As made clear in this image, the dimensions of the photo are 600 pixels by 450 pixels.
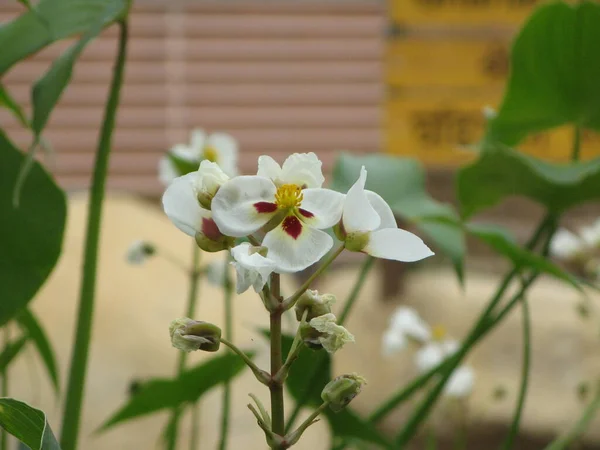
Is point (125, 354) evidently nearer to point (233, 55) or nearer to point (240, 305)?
point (240, 305)

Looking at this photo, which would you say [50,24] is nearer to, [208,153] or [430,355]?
[208,153]

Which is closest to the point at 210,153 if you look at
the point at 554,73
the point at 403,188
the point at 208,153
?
the point at 208,153

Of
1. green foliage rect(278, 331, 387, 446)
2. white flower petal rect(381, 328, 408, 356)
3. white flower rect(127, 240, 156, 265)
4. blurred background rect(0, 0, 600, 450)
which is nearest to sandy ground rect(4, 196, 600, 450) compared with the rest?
blurred background rect(0, 0, 600, 450)

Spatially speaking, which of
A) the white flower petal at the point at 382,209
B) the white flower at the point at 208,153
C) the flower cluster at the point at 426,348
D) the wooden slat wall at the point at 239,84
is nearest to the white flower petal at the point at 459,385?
the flower cluster at the point at 426,348

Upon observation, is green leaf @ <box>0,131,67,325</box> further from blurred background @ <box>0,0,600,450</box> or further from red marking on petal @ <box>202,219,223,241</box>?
blurred background @ <box>0,0,600,450</box>

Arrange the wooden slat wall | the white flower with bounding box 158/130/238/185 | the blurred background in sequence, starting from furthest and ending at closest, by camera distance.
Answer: the wooden slat wall
the blurred background
the white flower with bounding box 158/130/238/185

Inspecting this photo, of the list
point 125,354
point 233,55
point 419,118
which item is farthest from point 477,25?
point 125,354
